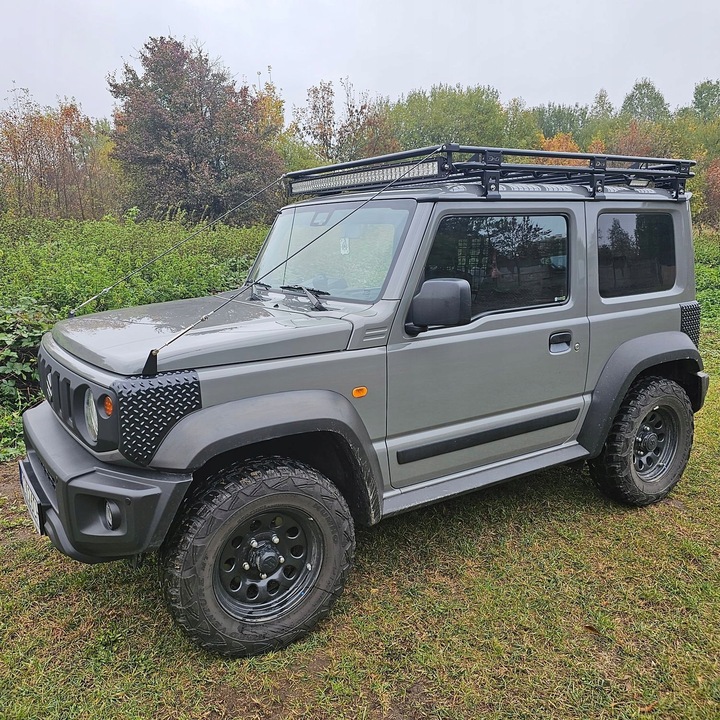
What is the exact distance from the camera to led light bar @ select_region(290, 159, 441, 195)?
298cm

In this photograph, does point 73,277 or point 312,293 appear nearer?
point 312,293

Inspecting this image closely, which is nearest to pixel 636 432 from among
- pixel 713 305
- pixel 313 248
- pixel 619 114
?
pixel 313 248

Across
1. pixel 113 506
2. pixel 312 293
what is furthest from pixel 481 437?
pixel 113 506

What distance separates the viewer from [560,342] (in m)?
3.35

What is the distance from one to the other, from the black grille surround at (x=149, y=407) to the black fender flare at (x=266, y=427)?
4 centimetres

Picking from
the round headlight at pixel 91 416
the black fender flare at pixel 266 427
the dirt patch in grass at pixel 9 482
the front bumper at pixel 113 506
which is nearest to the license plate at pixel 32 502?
the front bumper at pixel 113 506

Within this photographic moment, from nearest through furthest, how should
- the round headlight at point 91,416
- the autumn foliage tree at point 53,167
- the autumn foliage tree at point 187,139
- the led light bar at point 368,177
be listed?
1. the round headlight at point 91,416
2. the led light bar at point 368,177
3. the autumn foliage tree at point 53,167
4. the autumn foliage tree at point 187,139

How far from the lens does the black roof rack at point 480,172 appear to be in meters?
2.95

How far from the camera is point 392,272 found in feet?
9.24

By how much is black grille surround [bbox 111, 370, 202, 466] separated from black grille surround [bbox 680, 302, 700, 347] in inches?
130

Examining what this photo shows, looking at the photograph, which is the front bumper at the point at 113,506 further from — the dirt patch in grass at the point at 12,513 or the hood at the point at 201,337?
the dirt patch in grass at the point at 12,513

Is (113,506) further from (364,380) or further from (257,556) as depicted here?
(364,380)

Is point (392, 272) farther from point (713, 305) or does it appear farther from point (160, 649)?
point (713, 305)

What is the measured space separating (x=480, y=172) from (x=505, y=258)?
0.47 metres
